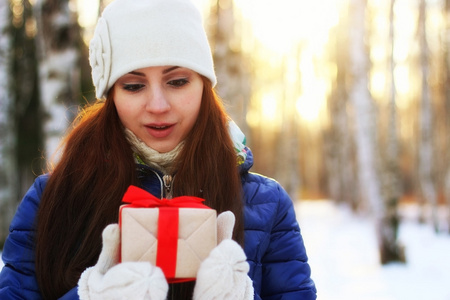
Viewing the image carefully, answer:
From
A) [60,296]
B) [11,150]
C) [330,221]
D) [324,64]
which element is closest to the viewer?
[60,296]

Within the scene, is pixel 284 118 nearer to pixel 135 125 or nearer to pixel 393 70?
pixel 393 70

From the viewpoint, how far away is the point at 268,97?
83.1 ft

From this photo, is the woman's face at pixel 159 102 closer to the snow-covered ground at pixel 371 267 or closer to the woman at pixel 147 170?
the woman at pixel 147 170

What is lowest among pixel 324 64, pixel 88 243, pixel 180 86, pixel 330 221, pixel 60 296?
pixel 330 221

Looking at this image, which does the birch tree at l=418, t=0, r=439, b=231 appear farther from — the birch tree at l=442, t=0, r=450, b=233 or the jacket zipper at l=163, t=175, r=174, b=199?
the jacket zipper at l=163, t=175, r=174, b=199

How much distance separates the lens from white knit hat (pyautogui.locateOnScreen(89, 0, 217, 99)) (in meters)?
1.48

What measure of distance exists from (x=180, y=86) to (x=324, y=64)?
67.7 feet

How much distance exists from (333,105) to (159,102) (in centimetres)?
1892

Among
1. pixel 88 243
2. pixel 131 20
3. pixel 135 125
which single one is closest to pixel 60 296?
pixel 88 243

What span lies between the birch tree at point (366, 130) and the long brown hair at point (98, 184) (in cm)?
627

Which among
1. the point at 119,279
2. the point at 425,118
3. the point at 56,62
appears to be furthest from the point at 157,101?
the point at 425,118

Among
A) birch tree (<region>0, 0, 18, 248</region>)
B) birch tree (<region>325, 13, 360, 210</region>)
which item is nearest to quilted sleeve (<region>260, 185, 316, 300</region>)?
birch tree (<region>0, 0, 18, 248</region>)

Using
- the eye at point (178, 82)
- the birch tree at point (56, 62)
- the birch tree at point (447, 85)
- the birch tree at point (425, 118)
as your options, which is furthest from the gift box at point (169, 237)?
the birch tree at point (447, 85)

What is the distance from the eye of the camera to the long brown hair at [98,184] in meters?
1.45
